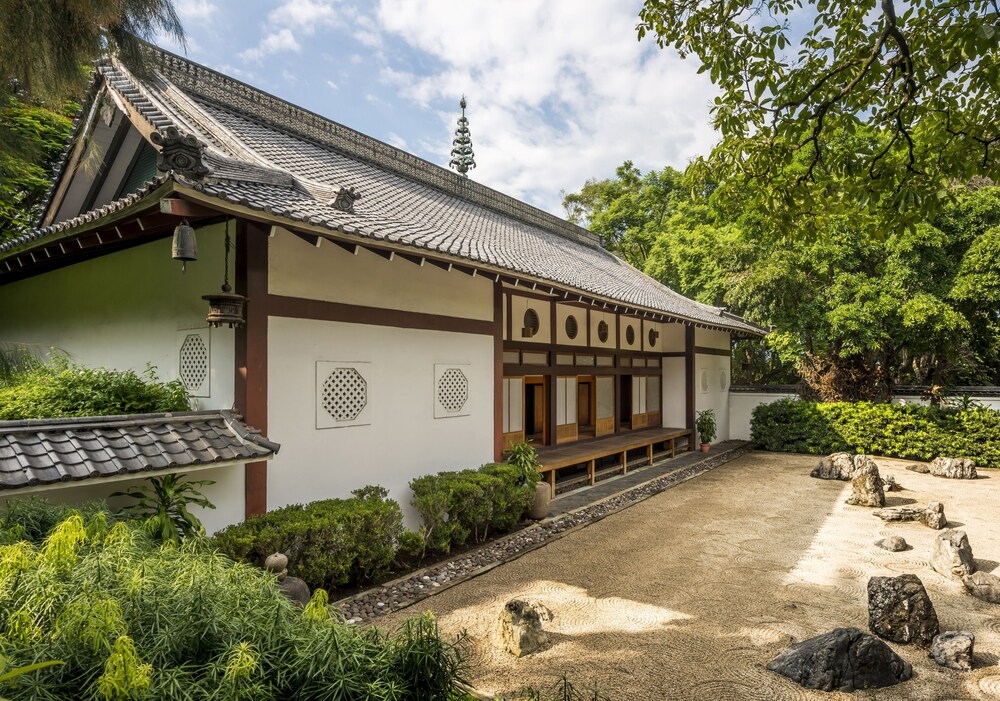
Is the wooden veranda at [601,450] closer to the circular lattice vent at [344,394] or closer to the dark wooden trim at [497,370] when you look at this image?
the dark wooden trim at [497,370]

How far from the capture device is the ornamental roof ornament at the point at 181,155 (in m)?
4.07

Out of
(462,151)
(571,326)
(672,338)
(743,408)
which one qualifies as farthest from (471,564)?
(462,151)

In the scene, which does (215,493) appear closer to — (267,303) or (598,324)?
(267,303)

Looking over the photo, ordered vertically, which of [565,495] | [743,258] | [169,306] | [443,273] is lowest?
[565,495]

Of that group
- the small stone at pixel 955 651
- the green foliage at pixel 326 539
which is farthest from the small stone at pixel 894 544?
the green foliage at pixel 326 539

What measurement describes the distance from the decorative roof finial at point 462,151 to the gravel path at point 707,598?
65.1ft

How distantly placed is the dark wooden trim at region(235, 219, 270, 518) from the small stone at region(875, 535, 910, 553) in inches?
302

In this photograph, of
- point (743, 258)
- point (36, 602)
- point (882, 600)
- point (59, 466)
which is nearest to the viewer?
point (36, 602)

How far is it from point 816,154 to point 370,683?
474 cm

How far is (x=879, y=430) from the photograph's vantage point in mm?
14547

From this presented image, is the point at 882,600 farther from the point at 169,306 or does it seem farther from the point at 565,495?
the point at 169,306

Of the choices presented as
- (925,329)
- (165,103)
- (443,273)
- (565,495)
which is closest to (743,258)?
(925,329)

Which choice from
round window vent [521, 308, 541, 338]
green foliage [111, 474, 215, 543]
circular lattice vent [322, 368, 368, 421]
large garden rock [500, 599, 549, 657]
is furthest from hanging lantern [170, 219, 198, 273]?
round window vent [521, 308, 541, 338]

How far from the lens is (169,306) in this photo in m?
6.32
